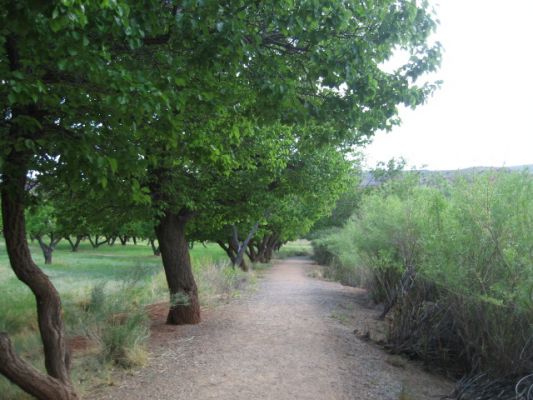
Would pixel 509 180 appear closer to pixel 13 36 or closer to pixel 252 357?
pixel 252 357

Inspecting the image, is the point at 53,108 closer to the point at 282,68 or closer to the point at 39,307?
the point at 39,307

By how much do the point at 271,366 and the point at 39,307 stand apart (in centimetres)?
A: 367

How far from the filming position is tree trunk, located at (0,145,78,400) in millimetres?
4430

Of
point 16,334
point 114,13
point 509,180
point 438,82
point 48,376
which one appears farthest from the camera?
point 16,334

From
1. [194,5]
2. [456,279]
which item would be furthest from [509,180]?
[194,5]

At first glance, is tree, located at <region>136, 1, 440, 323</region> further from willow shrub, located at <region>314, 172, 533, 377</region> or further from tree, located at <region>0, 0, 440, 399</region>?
willow shrub, located at <region>314, 172, 533, 377</region>

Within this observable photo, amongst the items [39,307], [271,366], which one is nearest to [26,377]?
[39,307]

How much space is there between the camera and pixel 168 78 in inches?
167

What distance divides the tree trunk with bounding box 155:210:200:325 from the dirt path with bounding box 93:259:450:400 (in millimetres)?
435

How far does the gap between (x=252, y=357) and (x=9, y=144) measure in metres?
5.16

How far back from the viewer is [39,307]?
4.96 m

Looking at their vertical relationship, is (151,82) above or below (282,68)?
below

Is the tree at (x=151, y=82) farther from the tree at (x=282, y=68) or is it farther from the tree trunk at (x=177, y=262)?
the tree trunk at (x=177, y=262)

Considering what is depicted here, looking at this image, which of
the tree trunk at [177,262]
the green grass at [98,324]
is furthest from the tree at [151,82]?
the tree trunk at [177,262]
